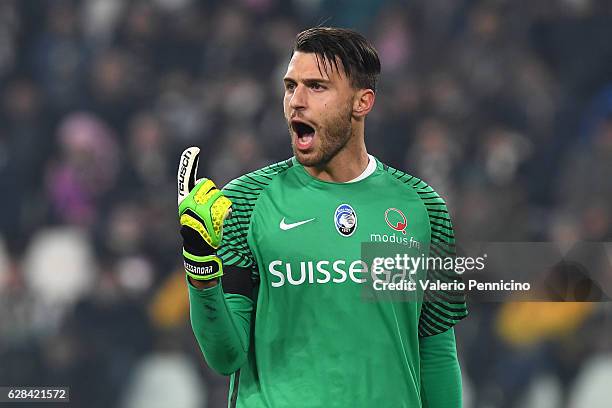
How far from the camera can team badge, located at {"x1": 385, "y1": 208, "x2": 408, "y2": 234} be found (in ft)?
10.6

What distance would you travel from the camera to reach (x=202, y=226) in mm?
2803

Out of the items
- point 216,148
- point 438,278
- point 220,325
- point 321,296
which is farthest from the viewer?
point 216,148

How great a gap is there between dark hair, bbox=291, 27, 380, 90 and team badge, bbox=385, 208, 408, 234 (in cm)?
39

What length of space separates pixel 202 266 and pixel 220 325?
0.19m

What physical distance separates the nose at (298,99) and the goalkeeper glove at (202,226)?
16.1 inches

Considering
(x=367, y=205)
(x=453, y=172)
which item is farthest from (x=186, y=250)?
(x=453, y=172)

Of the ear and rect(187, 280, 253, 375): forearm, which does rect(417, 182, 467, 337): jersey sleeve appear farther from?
rect(187, 280, 253, 375): forearm

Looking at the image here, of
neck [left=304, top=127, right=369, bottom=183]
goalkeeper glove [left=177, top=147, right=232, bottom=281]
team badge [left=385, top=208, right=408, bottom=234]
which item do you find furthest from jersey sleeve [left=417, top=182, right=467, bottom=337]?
goalkeeper glove [left=177, top=147, right=232, bottom=281]

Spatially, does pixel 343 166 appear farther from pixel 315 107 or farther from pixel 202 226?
pixel 202 226

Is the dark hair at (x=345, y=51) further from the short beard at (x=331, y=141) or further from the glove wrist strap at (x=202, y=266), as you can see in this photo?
the glove wrist strap at (x=202, y=266)

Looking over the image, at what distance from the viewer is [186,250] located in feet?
9.35

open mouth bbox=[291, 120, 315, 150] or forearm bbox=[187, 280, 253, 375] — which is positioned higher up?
open mouth bbox=[291, 120, 315, 150]

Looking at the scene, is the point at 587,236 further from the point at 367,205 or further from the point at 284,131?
the point at 367,205

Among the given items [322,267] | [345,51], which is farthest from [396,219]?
[345,51]
